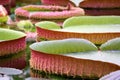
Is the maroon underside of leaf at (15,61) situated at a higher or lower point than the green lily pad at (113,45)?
lower

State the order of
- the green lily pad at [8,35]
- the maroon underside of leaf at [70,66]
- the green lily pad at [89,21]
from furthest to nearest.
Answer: the green lily pad at [89,21] → the green lily pad at [8,35] → the maroon underside of leaf at [70,66]

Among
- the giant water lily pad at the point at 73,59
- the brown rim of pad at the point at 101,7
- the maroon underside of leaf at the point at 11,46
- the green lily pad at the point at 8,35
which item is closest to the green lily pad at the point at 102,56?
the giant water lily pad at the point at 73,59

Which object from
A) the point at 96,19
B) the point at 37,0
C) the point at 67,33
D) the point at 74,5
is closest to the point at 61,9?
the point at 74,5

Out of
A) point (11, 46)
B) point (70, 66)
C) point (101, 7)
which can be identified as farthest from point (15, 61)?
point (101, 7)

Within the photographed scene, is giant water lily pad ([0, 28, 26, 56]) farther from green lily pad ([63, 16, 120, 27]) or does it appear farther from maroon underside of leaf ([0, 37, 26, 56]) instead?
green lily pad ([63, 16, 120, 27])

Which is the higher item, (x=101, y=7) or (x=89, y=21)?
(x=89, y=21)

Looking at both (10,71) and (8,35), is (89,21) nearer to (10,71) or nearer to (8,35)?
(8,35)

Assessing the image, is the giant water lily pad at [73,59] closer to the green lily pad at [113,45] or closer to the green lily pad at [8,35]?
the green lily pad at [113,45]

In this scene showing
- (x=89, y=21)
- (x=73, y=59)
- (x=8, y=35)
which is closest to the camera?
(x=73, y=59)
